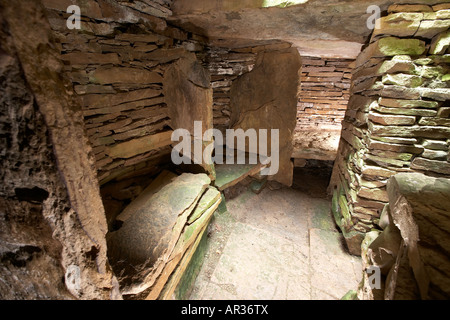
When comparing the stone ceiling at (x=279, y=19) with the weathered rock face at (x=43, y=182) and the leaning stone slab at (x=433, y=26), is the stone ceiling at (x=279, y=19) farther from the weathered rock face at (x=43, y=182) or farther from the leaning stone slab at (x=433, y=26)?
the weathered rock face at (x=43, y=182)

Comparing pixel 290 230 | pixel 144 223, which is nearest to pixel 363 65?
pixel 290 230

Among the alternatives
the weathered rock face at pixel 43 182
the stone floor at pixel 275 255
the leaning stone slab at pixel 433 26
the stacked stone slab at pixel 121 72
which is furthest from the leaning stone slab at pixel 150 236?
the leaning stone slab at pixel 433 26

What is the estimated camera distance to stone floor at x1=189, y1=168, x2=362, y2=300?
7.45ft

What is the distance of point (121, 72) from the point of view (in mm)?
2197

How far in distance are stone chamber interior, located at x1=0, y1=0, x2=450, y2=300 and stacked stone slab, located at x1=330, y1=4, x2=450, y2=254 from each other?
0.01 meters

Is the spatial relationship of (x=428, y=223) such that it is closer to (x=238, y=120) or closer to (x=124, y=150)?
(x=124, y=150)

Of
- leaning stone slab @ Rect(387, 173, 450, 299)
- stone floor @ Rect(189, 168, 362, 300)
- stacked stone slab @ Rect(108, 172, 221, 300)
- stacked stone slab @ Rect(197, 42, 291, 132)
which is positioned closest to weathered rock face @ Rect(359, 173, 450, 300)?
leaning stone slab @ Rect(387, 173, 450, 299)

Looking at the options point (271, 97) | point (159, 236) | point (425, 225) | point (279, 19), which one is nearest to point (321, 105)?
point (271, 97)

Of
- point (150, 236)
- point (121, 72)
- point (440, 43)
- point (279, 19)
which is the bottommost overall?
point (150, 236)

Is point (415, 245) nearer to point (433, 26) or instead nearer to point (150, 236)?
point (150, 236)

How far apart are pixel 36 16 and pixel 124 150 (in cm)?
186

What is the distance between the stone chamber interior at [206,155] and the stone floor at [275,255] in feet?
0.07

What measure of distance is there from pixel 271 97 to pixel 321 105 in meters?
2.39

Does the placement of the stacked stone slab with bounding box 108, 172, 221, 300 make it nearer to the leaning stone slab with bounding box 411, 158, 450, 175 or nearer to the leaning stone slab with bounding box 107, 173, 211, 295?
the leaning stone slab with bounding box 107, 173, 211, 295
